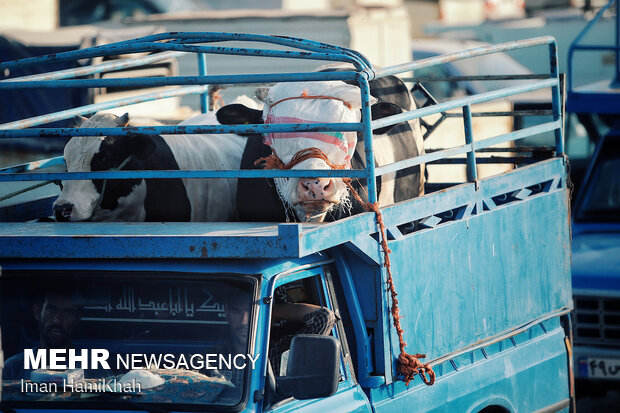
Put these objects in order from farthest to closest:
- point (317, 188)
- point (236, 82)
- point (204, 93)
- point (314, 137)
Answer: point (204, 93)
point (314, 137)
point (317, 188)
point (236, 82)

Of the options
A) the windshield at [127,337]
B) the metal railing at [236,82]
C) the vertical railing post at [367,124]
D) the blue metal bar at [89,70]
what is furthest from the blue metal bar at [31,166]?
the vertical railing post at [367,124]

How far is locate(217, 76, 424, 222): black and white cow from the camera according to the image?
15.3 feet

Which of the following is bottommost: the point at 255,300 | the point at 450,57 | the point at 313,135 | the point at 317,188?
the point at 255,300

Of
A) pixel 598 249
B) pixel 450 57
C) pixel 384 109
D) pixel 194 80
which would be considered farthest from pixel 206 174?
pixel 598 249

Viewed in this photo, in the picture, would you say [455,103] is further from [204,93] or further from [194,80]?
[204,93]

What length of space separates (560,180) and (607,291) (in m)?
1.76

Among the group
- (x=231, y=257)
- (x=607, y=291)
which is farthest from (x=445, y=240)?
(x=607, y=291)

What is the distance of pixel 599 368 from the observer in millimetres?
7211

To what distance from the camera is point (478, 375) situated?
483 centimetres

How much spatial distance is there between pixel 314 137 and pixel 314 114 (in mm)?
228

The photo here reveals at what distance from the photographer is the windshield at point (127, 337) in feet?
12.0

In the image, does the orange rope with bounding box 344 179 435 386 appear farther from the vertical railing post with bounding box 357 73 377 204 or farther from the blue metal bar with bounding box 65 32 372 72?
the blue metal bar with bounding box 65 32 372 72

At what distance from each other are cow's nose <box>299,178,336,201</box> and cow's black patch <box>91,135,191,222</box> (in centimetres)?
108

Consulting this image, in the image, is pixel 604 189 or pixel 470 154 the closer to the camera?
pixel 470 154
